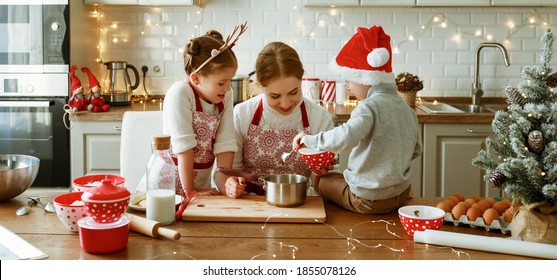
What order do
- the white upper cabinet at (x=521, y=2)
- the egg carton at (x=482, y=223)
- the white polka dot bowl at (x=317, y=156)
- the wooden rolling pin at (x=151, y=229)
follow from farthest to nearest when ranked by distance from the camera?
the white upper cabinet at (x=521, y=2) → the white polka dot bowl at (x=317, y=156) → the egg carton at (x=482, y=223) → the wooden rolling pin at (x=151, y=229)

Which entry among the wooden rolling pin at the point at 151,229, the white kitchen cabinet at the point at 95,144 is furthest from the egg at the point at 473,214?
the white kitchen cabinet at the point at 95,144

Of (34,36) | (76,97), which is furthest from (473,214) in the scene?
(34,36)

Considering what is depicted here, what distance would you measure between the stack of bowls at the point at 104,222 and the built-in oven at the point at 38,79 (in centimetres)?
249

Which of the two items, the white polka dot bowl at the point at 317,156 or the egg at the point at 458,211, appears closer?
the egg at the point at 458,211

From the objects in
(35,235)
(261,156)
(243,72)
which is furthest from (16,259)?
(243,72)

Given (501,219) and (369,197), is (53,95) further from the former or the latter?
(501,219)

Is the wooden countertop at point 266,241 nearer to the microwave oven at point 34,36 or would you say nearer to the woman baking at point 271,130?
the woman baking at point 271,130

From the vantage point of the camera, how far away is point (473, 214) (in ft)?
6.42

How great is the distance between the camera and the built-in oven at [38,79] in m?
4.04

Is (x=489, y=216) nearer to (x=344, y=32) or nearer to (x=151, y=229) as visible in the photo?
(x=151, y=229)

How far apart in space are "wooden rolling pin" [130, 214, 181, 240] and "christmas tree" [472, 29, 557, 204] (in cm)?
86

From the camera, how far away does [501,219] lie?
1.96 meters

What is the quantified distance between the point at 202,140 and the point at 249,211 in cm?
59

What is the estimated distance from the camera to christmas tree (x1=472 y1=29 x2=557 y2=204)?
1.66m
